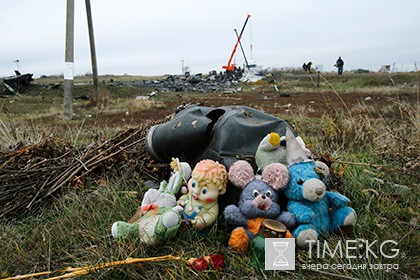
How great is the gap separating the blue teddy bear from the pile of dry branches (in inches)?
44.5

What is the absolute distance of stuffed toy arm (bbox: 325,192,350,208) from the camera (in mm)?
1812

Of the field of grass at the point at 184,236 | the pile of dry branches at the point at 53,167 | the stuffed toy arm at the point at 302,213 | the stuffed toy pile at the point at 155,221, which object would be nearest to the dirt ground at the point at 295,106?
the pile of dry branches at the point at 53,167

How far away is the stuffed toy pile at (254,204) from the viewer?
1.66 metres

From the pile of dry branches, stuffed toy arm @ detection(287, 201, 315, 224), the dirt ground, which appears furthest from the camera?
the dirt ground

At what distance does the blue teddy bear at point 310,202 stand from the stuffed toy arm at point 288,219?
0.02 metres

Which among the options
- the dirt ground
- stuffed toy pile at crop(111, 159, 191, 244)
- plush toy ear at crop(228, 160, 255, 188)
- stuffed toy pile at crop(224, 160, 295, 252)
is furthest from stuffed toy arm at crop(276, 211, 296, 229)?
the dirt ground

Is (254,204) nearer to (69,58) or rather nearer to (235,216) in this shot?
(235,216)

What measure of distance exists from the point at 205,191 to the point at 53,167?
156 centimetres

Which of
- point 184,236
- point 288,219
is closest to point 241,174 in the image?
point 288,219

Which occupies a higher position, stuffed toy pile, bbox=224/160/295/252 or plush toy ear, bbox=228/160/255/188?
plush toy ear, bbox=228/160/255/188

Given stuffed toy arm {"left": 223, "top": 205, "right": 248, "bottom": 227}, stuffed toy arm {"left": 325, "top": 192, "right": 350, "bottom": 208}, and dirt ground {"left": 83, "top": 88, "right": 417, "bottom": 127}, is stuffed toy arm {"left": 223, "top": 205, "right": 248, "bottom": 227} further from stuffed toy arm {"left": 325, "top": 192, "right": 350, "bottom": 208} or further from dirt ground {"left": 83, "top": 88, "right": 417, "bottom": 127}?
dirt ground {"left": 83, "top": 88, "right": 417, "bottom": 127}

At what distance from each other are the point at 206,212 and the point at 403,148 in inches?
82.8

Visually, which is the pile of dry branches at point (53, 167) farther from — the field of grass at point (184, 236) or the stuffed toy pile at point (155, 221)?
the stuffed toy pile at point (155, 221)

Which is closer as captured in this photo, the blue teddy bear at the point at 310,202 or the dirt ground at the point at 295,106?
the blue teddy bear at the point at 310,202
